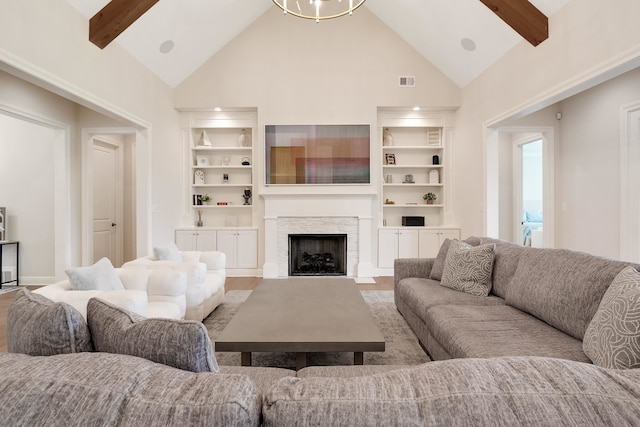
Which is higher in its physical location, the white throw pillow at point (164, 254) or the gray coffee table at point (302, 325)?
the white throw pillow at point (164, 254)

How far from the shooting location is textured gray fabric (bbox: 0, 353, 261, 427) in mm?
606

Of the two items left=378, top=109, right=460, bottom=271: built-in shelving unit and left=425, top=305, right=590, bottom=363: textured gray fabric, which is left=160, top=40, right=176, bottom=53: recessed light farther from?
left=425, top=305, right=590, bottom=363: textured gray fabric

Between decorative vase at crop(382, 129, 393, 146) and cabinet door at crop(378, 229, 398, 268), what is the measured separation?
1.53 metres

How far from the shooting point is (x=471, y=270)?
8.95ft

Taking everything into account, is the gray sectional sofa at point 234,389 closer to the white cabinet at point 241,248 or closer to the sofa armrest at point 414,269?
the sofa armrest at point 414,269

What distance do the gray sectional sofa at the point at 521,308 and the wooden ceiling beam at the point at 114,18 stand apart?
3.81 metres

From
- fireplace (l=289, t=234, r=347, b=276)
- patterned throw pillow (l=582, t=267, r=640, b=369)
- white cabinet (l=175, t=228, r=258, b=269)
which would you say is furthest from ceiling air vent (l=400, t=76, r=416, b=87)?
patterned throw pillow (l=582, t=267, r=640, b=369)

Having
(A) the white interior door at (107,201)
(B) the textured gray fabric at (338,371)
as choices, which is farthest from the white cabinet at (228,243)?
(B) the textured gray fabric at (338,371)

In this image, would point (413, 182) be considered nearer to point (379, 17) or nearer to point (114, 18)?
point (379, 17)

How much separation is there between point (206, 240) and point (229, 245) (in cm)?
38

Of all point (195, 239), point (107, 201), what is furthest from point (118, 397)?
point (107, 201)

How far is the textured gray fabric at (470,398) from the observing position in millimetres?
578

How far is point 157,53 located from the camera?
4328 mm

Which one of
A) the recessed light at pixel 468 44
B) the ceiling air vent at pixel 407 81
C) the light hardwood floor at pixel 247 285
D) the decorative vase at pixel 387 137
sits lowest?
the light hardwood floor at pixel 247 285
